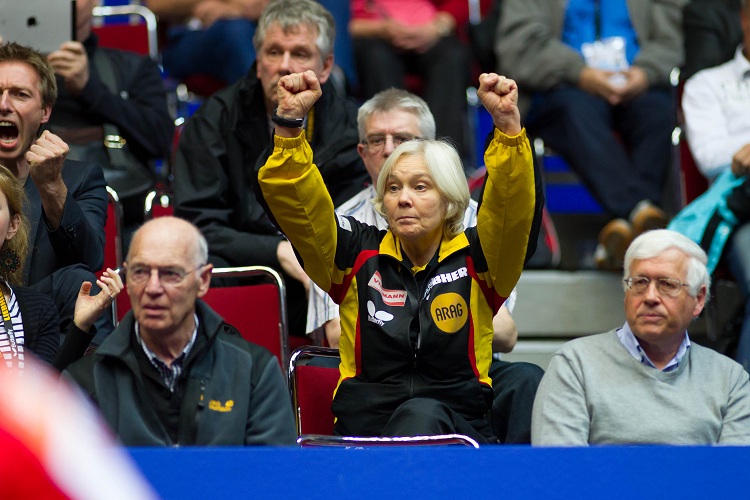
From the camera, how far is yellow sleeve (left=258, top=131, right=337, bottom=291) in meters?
3.30

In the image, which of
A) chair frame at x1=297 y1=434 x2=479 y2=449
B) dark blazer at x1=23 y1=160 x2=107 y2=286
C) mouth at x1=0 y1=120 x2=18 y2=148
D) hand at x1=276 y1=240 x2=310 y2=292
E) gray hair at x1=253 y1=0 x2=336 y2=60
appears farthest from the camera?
gray hair at x1=253 y1=0 x2=336 y2=60

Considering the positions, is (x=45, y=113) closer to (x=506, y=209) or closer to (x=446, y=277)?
(x=446, y=277)

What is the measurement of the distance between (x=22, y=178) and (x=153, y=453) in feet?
6.05

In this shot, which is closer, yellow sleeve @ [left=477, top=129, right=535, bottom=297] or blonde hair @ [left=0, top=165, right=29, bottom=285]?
yellow sleeve @ [left=477, top=129, right=535, bottom=297]

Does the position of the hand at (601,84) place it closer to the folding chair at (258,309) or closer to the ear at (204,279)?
the folding chair at (258,309)

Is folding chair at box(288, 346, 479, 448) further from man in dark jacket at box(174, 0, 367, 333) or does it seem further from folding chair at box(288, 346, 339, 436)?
man in dark jacket at box(174, 0, 367, 333)

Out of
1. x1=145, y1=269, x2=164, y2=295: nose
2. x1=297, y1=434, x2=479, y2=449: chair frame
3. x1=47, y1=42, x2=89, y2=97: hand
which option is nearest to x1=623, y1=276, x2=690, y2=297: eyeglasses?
x1=297, y1=434, x2=479, y2=449: chair frame

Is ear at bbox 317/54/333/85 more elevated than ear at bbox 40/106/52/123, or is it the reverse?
ear at bbox 317/54/333/85

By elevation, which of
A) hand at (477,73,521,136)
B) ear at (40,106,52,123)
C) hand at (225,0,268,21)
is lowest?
ear at (40,106,52,123)

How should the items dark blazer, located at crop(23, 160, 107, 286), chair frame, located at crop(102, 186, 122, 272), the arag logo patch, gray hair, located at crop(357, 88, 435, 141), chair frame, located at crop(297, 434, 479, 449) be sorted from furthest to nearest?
chair frame, located at crop(102, 186, 122, 272), gray hair, located at crop(357, 88, 435, 141), dark blazer, located at crop(23, 160, 107, 286), the arag logo patch, chair frame, located at crop(297, 434, 479, 449)

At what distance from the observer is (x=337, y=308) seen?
394cm

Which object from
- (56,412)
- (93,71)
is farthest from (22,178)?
(56,412)

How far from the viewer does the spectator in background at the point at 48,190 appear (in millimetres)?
3701

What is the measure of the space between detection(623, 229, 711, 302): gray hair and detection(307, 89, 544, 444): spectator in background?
0.41m
